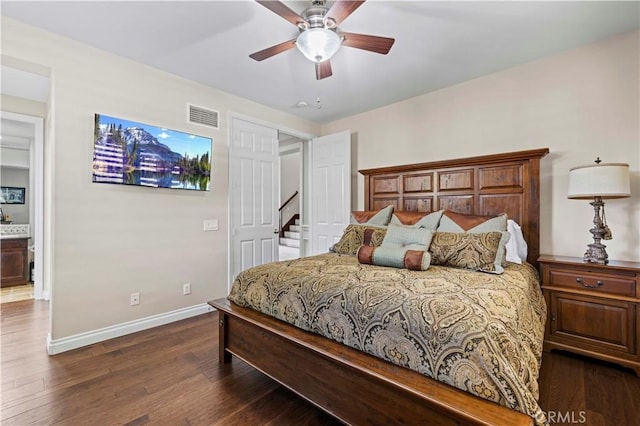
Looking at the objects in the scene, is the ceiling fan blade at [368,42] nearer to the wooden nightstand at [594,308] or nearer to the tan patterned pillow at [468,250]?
the tan patterned pillow at [468,250]

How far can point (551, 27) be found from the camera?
239cm

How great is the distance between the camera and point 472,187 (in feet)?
10.6

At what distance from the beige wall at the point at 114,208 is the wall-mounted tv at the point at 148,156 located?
0.27 feet

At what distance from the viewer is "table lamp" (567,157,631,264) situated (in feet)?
7.27

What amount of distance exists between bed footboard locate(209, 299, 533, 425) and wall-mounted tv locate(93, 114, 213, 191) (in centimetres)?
177

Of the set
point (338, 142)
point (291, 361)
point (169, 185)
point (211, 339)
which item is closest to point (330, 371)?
point (291, 361)

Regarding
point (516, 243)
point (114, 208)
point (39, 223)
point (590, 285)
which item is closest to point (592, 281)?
point (590, 285)

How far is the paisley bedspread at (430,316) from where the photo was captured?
3.75ft

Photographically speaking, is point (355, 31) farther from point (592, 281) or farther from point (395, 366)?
point (592, 281)

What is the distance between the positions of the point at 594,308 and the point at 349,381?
85.8 inches

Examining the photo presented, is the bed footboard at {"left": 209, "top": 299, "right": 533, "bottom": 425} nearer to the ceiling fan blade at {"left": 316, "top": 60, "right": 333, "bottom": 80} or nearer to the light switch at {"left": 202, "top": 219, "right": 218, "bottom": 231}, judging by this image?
the light switch at {"left": 202, "top": 219, "right": 218, "bottom": 231}

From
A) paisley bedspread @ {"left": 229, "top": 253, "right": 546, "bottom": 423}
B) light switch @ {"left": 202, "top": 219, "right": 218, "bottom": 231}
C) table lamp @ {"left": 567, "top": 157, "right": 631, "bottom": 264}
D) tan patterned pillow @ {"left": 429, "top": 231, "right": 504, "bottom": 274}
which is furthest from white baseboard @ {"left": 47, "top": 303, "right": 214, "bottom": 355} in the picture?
table lamp @ {"left": 567, "top": 157, "right": 631, "bottom": 264}

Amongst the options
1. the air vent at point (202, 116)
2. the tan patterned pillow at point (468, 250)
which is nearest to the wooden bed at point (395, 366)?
the tan patterned pillow at point (468, 250)

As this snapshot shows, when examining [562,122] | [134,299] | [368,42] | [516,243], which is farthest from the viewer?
[134,299]
